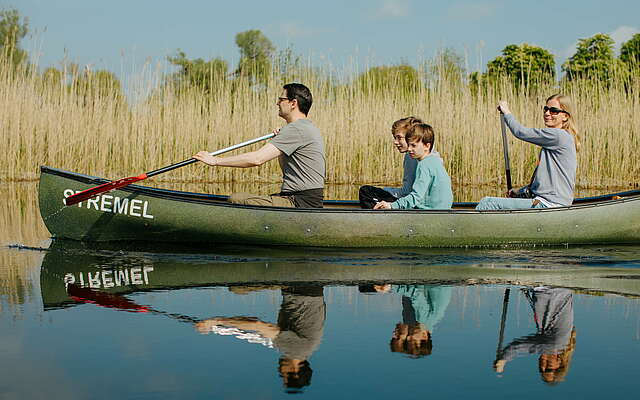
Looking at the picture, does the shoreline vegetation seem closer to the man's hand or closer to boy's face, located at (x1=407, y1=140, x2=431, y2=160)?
boy's face, located at (x1=407, y1=140, x2=431, y2=160)

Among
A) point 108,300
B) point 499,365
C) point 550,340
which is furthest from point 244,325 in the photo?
point 550,340

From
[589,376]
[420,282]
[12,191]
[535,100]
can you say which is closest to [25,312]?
[420,282]

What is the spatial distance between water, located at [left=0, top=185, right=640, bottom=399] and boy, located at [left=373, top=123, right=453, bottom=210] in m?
0.63

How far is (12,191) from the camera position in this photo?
11461 millimetres

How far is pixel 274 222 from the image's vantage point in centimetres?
675

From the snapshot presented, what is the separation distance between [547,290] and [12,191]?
8.34m

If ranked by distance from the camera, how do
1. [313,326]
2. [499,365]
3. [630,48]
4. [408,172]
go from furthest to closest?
1. [630,48]
2. [408,172]
3. [313,326]
4. [499,365]

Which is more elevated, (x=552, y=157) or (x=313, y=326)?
(x=552, y=157)

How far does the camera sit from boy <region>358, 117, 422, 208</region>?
22.8ft

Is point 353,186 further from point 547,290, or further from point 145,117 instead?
point 547,290

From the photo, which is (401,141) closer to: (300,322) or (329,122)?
(300,322)

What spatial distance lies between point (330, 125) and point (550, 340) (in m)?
8.79

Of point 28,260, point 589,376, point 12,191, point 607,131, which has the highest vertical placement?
point 607,131

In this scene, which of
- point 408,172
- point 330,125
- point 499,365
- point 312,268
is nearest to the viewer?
point 499,365
